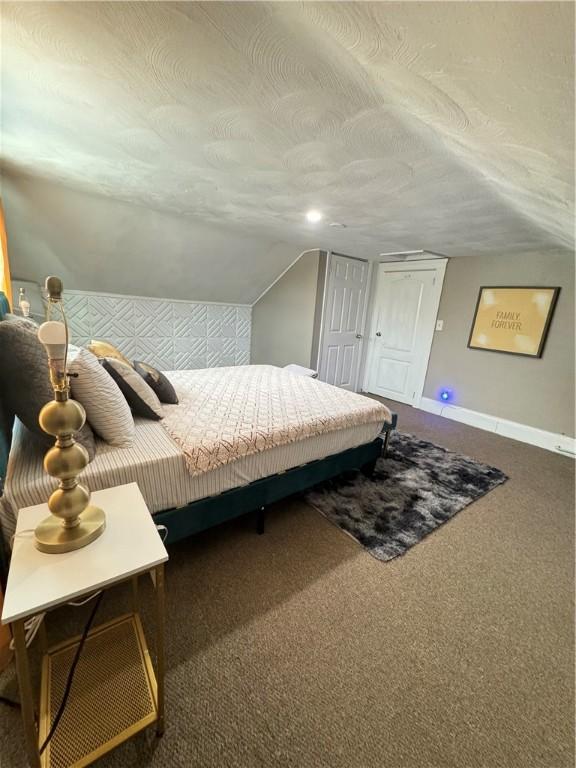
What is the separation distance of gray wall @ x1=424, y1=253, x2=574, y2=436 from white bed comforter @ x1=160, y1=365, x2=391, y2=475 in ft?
7.53

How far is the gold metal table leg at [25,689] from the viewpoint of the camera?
691 millimetres

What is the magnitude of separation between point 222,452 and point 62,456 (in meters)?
0.75

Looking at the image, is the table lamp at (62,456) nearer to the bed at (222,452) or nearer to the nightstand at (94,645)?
the nightstand at (94,645)

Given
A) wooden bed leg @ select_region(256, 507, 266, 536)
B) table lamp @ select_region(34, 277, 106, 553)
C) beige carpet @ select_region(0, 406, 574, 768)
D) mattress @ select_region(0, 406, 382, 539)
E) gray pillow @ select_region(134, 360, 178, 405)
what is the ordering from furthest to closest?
gray pillow @ select_region(134, 360, 178, 405), wooden bed leg @ select_region(256, 507, 266, 536), mattress @ select_region(0, 406, 382, 539), beige carpet @ select_region(0, 406, 574, 768), table lamp @ select_region(34, 277, 106, 553)

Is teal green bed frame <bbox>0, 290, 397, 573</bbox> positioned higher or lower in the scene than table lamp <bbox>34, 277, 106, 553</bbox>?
lower

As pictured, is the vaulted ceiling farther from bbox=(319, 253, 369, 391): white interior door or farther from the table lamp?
bbox=(319, 253, 369, 391): white interior door

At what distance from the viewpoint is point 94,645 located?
1.13 m

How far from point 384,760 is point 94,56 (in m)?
2.52

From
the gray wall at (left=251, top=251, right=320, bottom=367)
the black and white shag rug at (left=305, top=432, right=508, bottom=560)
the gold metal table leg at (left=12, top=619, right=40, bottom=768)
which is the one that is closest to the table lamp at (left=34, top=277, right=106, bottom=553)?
the gold metal table leg at (left=12, top=619, right=40, bottom=768)

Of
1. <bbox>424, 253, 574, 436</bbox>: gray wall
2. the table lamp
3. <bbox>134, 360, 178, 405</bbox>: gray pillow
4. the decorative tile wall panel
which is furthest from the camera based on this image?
the decorative tile wall panel

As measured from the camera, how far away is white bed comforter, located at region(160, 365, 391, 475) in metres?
1.54

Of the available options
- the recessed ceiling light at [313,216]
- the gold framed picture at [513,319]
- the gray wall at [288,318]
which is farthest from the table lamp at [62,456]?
the gold framed picture at [513,319]

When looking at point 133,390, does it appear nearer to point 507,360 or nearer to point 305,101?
point 305,101

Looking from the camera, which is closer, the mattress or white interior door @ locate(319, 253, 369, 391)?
the mattress
